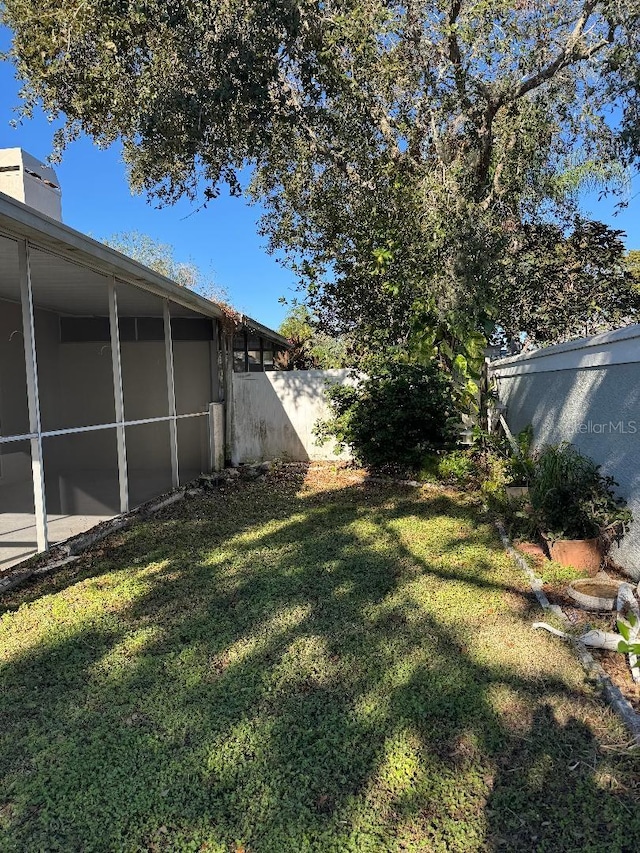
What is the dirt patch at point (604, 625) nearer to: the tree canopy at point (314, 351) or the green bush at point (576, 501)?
the green bush at point (576, 501)

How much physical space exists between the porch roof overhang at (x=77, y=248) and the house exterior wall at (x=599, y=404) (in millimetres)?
4047

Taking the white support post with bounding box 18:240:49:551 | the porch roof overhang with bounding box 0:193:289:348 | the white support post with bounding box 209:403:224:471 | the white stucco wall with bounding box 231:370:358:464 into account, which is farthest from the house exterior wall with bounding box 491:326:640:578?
the white support post with bounding box 209:403:224:471

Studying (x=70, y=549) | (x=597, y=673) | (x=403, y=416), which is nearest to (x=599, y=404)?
(x=597, y=673)

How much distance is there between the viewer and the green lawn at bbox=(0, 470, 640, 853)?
1.82 meters

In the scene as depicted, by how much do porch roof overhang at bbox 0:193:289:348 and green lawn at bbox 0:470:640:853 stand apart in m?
2.59

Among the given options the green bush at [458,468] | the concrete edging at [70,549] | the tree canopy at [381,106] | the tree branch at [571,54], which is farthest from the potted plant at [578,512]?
the tree branch at [571,54]

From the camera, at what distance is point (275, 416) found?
9.11 metres

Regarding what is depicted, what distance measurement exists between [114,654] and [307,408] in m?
6.38

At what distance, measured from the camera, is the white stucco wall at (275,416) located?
29.6ft

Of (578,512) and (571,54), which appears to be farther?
(571,54)

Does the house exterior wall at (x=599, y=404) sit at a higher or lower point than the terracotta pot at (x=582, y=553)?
higher

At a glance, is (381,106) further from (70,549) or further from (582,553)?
(70,549)

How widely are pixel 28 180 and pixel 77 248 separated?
339cm

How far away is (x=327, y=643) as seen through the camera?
3.02 m
